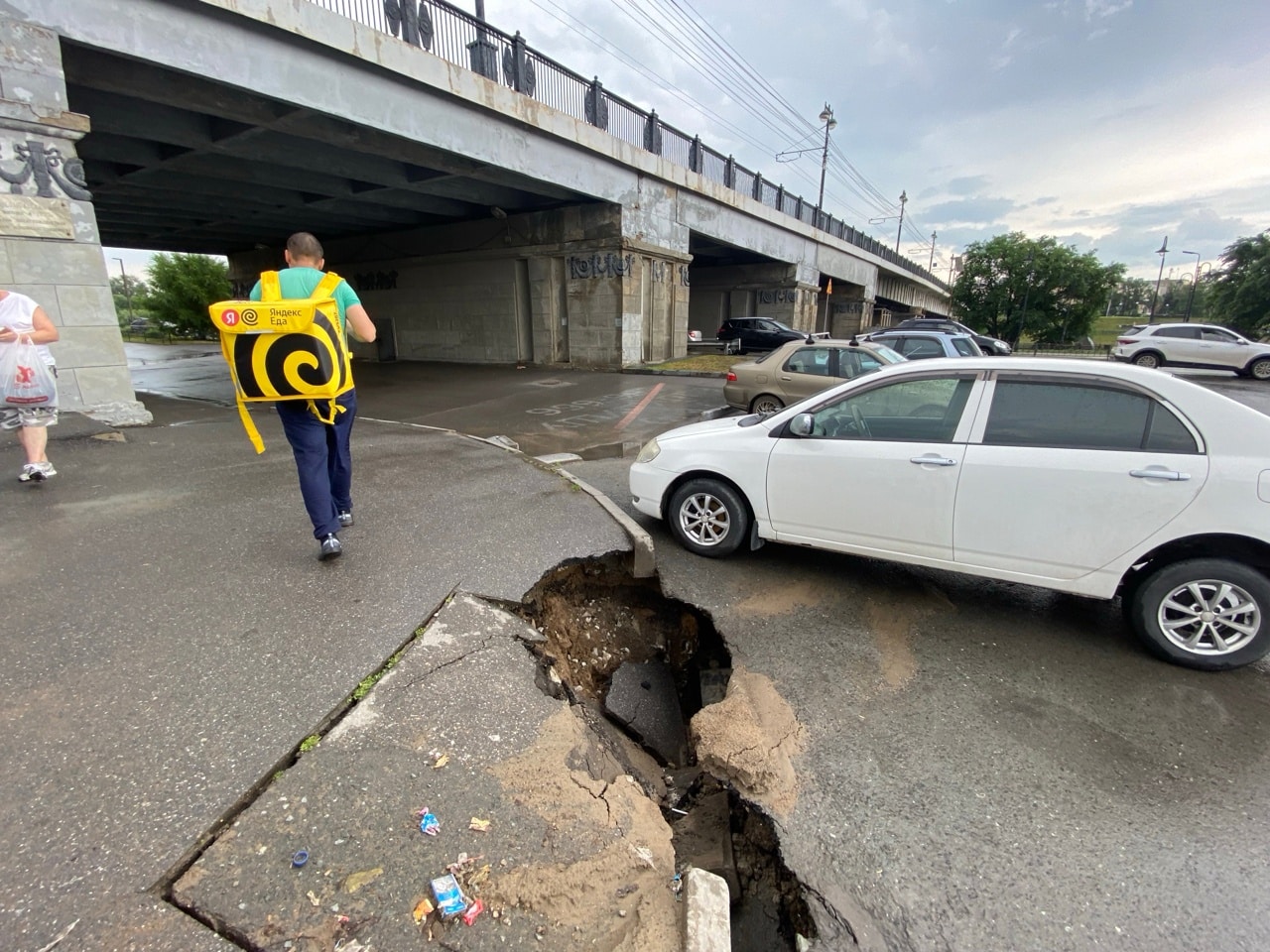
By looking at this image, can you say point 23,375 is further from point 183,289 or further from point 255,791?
point 183,289

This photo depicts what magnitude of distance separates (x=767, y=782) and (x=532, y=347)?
2008 centimetres

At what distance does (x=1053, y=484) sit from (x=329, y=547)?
14.6 feet

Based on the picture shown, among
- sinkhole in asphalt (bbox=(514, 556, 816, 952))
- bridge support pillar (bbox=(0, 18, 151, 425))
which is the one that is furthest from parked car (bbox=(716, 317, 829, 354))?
sinkhole in asphalt (bbox=(514, 556, 816, 952))

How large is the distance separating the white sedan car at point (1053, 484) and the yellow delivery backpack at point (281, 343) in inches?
112

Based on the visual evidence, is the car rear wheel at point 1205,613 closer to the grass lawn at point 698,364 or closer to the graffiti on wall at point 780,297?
the grass lawn at point 698,364

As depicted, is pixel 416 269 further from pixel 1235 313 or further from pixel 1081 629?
pixel 1235 313

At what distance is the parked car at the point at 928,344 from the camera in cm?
1089

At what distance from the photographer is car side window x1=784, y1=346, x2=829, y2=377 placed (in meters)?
9.24

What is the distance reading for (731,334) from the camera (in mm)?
26469

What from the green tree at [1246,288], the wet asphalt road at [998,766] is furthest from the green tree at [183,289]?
the green tree at [1246,288]

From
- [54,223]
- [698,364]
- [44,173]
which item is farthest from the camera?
[698,364]

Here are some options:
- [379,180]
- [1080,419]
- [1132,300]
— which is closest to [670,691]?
[1080,419]

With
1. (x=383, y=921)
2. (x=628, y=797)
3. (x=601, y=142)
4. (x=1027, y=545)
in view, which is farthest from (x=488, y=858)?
(x=601, y=142)

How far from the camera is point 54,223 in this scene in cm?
691
